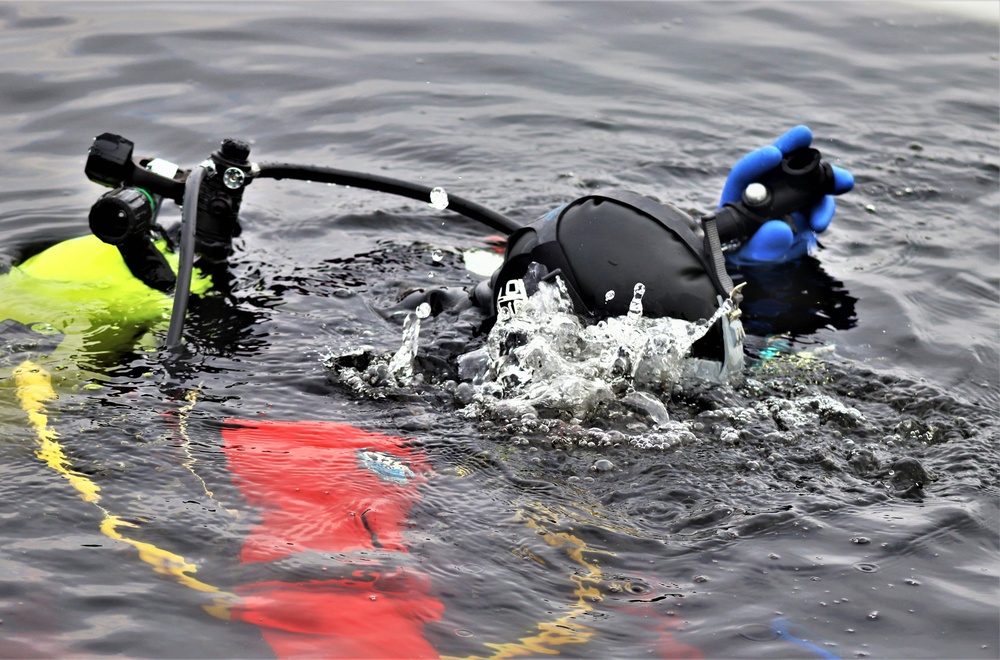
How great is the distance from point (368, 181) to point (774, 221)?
1.67 meters

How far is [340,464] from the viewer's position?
2924 millimetres

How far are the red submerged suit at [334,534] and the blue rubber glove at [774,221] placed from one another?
193 centimetres

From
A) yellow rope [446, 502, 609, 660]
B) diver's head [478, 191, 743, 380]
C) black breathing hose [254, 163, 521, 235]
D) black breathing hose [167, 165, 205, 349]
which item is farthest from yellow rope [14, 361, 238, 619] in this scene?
diver's head [478, 191, 743, 380]

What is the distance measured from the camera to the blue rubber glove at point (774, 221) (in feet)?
13.8

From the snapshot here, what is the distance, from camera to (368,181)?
3791 mm

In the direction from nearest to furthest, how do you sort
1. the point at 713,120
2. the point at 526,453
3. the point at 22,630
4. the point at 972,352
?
the point at 22,630 < the point at 526,453 < the point at 972,352 < the point at 713,120

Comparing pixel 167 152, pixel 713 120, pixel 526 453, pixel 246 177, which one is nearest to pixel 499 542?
pixel 526 453

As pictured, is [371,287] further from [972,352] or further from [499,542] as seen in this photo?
[972,352]

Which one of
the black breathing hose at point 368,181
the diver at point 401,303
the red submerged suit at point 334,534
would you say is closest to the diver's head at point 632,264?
the diver at point 401,303

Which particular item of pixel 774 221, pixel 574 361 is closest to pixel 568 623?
pixel 574 361

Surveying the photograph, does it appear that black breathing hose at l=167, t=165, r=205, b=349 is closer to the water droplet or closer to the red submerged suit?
the red submerged suit

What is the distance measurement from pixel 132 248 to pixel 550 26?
15.0ft

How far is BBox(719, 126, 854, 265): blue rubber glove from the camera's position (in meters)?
4.22

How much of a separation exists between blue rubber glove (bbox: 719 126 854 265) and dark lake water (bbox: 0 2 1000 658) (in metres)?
0.23
